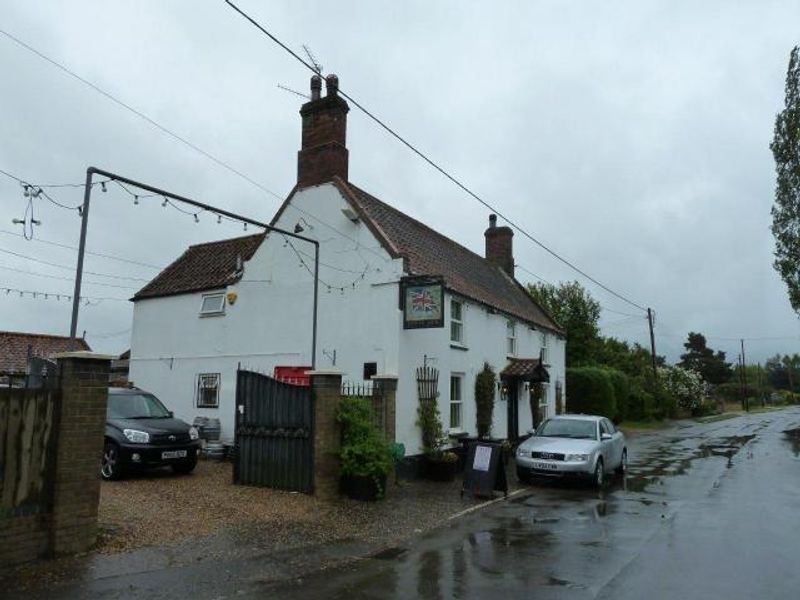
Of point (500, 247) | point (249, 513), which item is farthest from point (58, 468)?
point (500, 247)

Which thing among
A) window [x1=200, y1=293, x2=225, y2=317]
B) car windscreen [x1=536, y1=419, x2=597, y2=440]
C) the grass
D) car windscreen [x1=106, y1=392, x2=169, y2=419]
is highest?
window [x1=200, y1=293, x2=225, y2=317]

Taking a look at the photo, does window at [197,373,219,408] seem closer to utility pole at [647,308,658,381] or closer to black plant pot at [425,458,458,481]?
black plant pot at [425,458,458,481]

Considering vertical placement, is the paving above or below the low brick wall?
below

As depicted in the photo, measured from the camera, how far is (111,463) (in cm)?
1205

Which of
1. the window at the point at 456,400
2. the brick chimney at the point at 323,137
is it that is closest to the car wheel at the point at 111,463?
the brick chimney at the point at 323,137

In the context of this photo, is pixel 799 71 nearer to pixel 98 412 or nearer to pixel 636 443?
pixel 636 443

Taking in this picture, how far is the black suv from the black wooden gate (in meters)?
1.43

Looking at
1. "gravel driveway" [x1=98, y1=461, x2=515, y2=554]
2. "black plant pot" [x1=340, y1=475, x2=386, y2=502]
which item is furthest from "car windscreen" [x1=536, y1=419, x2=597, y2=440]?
"black plant pot" [x1=340, y1=475, x2=386, y2=502]

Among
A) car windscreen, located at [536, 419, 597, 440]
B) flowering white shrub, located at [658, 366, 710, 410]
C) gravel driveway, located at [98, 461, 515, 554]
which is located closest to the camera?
gravel driveway, located at [98, 461, 515, 554]

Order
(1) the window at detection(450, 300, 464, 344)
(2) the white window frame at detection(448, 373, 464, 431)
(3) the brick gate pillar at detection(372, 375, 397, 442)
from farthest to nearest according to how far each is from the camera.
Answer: (2) the white window frame at detection(448, 373, 464, 431), (1) the window at detection(450, 300, 464, 344), (3) the brick gate pillar at detection(372, 375, 397, 442)

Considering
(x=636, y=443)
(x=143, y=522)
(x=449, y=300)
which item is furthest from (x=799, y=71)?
(x=143, y=522)

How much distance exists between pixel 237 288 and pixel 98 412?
33.1 ft

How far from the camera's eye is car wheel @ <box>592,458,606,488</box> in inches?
530

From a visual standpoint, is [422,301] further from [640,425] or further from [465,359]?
[640,425]
